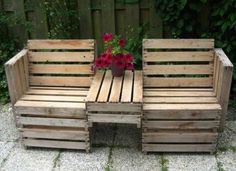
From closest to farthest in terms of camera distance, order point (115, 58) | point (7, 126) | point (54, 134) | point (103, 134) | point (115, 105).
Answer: point (115, 105) → point (54, 134) → point (115, 58) → point (103, 134) → point (7, 126)

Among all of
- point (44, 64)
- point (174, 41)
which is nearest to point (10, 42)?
point (44, 64)

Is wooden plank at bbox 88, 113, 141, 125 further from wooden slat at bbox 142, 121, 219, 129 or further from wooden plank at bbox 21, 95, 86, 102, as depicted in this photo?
wooden plank at bbox 21, 95, 86, 102

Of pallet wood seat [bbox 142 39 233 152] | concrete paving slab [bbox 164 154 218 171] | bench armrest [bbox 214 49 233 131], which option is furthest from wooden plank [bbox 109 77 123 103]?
bench armrest [bbox 214 49 233 131]

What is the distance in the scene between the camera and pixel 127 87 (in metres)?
3.51

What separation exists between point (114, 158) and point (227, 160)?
1046mm

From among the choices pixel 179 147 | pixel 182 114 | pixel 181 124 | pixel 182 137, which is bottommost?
pixel 179 147

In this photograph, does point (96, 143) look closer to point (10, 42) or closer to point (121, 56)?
point (121, 56)

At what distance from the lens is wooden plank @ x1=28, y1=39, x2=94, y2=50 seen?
151 inches

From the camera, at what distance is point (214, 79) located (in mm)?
3734

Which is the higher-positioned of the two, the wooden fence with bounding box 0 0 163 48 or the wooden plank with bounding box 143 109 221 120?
the wooden fence with bounding box 0 0 163 48

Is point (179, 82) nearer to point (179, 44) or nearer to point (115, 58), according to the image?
point (179, 44)

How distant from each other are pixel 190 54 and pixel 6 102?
2.41m

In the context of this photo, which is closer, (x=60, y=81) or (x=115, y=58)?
(x=115, y=58)

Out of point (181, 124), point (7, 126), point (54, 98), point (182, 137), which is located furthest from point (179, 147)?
point (7, 126)
